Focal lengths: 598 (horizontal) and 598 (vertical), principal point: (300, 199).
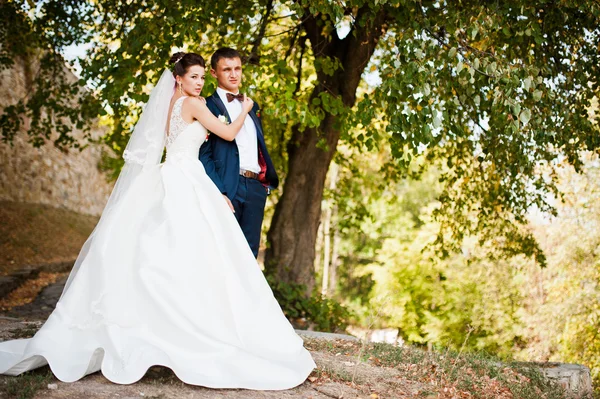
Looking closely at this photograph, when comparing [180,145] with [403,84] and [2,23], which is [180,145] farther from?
[2,23]

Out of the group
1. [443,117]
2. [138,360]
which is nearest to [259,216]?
[138,360]

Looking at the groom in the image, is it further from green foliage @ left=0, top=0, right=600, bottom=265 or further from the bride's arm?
green foliage @ left=0, top=0, right=600, bottom=265

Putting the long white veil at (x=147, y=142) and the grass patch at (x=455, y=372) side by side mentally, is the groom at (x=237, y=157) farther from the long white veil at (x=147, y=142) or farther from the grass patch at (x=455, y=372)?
the grass patch at (x=455, y=372)

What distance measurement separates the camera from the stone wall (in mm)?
16703

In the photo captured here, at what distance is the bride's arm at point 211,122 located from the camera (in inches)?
172

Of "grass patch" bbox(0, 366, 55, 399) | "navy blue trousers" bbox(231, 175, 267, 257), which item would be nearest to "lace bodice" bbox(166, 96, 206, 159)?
"navy blue trousers" bbox(231, 175, 267, 257)

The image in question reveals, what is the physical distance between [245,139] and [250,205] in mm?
534

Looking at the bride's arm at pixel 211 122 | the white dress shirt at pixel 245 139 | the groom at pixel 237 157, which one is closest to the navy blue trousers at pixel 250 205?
the groom at pixel 237 157

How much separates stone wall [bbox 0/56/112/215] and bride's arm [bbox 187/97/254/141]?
11.5 meters

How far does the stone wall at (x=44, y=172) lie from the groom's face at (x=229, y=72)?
11288 mm

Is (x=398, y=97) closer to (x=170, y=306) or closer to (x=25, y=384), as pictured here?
(x=170, y=306)

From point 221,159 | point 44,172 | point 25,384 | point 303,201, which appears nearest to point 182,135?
point 221,159

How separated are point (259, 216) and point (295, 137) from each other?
4501 mm

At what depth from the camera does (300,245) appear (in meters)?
8.95
